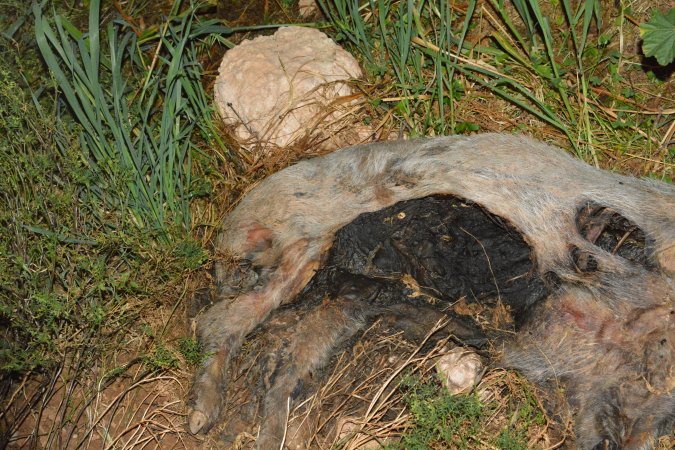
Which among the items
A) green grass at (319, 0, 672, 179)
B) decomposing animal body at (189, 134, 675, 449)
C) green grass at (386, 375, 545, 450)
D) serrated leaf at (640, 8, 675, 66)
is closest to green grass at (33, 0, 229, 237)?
decomposing animal body at (189, 134, 675, 449)

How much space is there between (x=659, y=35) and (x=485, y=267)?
171 centimetres

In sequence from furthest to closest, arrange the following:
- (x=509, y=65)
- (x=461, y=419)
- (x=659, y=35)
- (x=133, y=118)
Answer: (x=509, y=65) < (x=133, y=118) < (x=659, y=35) < (x=461, y=419)

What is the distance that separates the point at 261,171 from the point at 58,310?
1.46m

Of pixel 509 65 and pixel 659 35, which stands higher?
pixel 659 35

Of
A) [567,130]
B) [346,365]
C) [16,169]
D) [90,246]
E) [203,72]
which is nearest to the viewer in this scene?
[346,365]

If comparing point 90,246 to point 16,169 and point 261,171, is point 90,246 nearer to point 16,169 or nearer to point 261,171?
point 16,169

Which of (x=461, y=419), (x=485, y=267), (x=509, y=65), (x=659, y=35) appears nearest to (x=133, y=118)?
(x=485, y=267)

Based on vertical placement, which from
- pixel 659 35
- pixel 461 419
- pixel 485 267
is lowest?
pixel 461 419

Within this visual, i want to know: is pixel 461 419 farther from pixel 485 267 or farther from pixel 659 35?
pixel 659 35

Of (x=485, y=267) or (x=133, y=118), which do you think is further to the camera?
(x=133, y=118)

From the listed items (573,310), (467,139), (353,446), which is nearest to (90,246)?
(353,446)

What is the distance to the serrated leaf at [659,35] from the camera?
390 cm

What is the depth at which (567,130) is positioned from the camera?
14.0 ft

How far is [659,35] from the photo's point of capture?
393 cm
